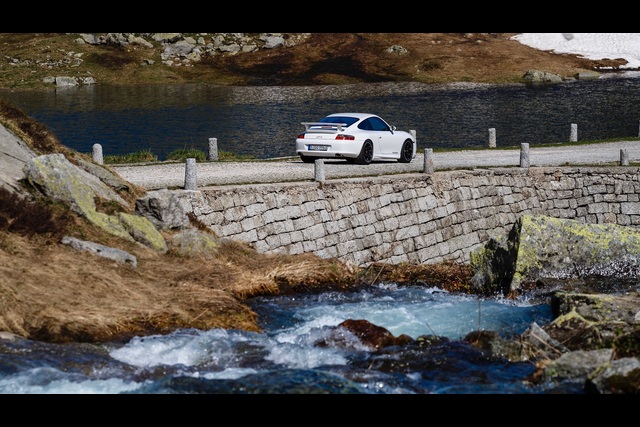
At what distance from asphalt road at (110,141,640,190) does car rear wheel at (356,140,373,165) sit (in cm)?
26

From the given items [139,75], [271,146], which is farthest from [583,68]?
[271,146]

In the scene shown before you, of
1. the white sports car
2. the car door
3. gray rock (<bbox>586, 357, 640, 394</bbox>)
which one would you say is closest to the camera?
gray rock (<bbox>586, 357, 640, 394</bbox>)

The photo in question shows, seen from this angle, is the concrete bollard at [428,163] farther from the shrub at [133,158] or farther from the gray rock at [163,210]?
the shrub at [133,158]

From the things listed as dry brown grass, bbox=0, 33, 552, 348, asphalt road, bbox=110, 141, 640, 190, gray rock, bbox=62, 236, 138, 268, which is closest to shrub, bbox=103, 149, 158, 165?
asphalt road, bbox=110, 141, 640, 190

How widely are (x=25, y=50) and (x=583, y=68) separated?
47.4m

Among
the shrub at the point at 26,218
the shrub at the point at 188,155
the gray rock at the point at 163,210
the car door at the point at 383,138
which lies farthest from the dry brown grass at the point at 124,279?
the shrub at the point at 188,155

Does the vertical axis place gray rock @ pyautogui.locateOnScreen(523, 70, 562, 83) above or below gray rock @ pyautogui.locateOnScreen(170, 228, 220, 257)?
below

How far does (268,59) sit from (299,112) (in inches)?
1087

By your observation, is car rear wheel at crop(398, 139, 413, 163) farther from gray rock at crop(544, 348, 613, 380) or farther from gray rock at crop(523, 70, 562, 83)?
gray rock at crop(523, 70, 562, 83)

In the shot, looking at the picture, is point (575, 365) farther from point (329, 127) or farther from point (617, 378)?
point (329, 127)

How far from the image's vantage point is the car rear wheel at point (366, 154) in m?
25.3

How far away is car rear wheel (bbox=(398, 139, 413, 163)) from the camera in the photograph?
27.2 m

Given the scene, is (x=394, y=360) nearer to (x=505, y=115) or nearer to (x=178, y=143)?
(x=178, y=143)
